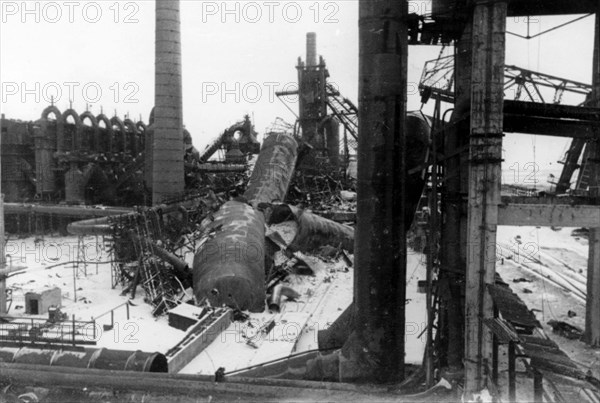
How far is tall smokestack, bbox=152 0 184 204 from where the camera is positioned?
22859 mm

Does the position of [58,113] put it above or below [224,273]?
above

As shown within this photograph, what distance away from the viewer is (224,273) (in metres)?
13.4

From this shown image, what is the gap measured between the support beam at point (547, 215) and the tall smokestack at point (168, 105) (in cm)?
1904

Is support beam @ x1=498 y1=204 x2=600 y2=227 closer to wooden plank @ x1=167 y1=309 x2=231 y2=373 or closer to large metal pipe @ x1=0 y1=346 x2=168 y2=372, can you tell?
large metal pipe @ x1=0 y1=346 x2=168 y2=372

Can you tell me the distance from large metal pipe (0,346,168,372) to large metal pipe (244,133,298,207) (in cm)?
1231

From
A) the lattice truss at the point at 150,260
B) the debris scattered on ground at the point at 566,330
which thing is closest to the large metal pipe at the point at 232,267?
the lattice truss at the point at 150,260

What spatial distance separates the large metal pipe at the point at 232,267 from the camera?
43.7 ft

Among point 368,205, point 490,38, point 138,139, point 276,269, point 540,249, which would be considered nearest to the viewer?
point 490,38

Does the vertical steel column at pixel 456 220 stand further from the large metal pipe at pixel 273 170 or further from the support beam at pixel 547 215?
the large metal pipe at pixel 273 170

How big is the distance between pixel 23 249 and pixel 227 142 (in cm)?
1718

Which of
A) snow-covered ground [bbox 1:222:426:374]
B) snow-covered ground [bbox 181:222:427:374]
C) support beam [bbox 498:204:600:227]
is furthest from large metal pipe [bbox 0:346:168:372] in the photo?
support beam [bbox 498:204:600:227]

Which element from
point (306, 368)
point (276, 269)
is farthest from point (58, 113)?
point (306, 368)

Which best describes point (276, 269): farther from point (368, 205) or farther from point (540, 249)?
point (540, 249)

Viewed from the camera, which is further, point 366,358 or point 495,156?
point 366,358
